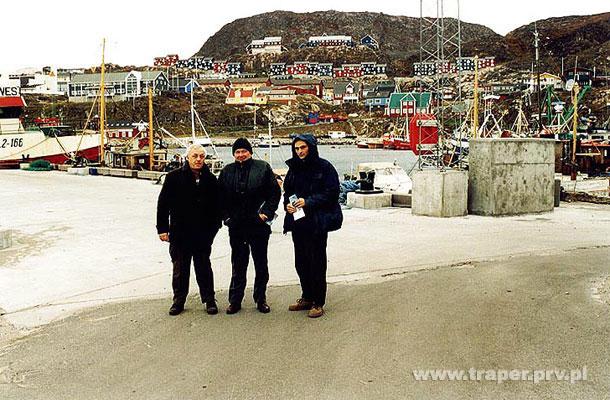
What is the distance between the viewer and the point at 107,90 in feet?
515

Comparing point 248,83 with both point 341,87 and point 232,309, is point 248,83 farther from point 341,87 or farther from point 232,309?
point 232,309

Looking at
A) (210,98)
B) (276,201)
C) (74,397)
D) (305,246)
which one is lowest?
(74,397)

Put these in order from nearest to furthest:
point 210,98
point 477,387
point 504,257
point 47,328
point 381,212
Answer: point 477,387 < point 47,328 < point 504,257 < point 381,212 < point 210,98

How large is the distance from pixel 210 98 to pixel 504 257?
162774mm

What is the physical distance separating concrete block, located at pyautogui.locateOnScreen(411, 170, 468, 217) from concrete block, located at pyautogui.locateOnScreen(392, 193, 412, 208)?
6.23 feet

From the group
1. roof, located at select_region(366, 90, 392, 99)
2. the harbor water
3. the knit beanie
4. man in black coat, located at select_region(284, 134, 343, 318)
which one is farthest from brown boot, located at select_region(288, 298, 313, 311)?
roof, located at select_region(366, 90, 392, 99)

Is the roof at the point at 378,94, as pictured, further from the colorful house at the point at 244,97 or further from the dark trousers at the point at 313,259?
the dark trousers at the point at 313,259

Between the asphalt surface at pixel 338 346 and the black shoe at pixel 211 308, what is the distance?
0.08 metres

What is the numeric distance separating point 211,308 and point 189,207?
962 mm

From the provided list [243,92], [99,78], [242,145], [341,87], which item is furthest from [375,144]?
[242,145]

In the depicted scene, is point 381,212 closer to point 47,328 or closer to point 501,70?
point 47,328

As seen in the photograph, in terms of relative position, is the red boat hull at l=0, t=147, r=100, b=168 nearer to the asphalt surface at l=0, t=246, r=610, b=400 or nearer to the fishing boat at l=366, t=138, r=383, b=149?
the asphalt surface at l=0, t=246, r=610, b=400

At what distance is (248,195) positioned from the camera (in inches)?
253

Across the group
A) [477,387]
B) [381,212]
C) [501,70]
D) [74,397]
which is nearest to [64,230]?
[381,212]
